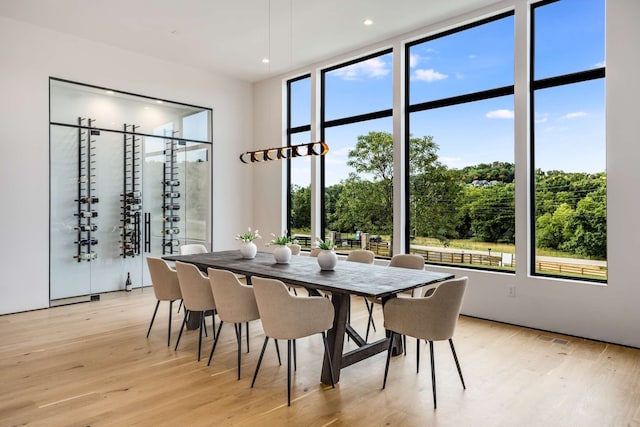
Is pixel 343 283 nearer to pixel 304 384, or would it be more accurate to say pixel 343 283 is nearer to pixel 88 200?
pixel 304 384

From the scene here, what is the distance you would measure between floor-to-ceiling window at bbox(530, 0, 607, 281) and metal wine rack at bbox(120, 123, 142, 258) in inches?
214

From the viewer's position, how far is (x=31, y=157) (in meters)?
5.31

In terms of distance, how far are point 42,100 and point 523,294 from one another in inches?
249

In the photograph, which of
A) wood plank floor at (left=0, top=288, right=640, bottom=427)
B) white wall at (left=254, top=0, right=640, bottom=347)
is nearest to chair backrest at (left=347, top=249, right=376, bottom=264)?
wood plank floor at (left=0, top=288, right=640, bottom=427)

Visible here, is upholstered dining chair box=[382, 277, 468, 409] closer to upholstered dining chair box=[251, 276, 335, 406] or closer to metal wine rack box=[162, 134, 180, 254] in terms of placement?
upholstered dining chair box=[251, 276, 335, 406]

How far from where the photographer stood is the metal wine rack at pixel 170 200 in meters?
6.73

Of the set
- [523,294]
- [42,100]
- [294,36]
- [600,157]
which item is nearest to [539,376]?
[523,294]

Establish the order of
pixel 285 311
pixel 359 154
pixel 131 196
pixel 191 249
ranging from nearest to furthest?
1. pixel 285 311
2. pixel 191 249
3. pixel 131 196
4. pixel 359 154

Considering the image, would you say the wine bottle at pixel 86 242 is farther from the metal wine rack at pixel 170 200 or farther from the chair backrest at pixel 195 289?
the chair backrest at pixel 195 289

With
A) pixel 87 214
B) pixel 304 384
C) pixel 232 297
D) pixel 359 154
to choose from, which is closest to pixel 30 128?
pixel 87 214

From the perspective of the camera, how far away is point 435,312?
113 inches

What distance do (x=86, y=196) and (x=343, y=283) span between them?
4.43 metres

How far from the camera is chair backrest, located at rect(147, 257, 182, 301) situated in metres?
3.98

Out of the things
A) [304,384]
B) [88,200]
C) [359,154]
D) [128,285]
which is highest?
[359,154]
